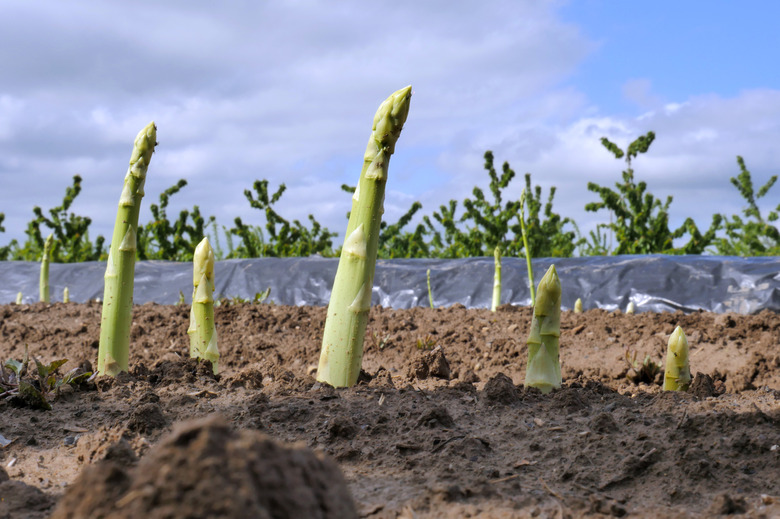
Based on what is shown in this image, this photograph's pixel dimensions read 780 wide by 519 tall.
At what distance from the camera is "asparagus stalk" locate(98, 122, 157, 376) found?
128 inches

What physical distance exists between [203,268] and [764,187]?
1201 cm

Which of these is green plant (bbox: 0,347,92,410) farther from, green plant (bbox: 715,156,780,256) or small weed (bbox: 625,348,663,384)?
green plant (bbox: 715,156,780,256)

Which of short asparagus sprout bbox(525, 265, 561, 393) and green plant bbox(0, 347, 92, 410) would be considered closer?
green plant bbox(0, 347, 92, 410)

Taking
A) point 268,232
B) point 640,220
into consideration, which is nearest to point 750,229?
point 640,220

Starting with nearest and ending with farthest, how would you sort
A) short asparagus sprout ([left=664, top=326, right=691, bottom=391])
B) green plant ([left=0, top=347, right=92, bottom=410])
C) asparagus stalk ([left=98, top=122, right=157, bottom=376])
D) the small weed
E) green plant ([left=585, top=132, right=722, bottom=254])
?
1. green plant ([left=0, top=347, right=92, bottom=410])
2. short asparagus sprout ([left=664, top=326, right=691, bottom=391])
3. asparagus stalk ([left=98, top=122, right=157, bottom=376])
4. the small weed
5. green plant ([left=585, top=132, right=722, bottom=254])

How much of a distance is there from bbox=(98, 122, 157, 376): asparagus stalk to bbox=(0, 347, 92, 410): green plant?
0.24 metres

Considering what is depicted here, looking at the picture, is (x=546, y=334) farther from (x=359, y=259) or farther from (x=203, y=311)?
(x=203, y=311)

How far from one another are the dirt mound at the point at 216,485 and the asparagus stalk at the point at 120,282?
233 cm

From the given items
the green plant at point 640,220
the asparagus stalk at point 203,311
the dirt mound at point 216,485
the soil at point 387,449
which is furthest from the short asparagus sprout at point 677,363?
the green plant at point 640,220

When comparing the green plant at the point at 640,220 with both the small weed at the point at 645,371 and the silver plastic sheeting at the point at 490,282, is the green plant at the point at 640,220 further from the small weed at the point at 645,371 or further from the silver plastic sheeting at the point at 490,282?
the small weed at the point at 645,371

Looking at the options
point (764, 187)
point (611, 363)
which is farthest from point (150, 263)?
point (764, 187)

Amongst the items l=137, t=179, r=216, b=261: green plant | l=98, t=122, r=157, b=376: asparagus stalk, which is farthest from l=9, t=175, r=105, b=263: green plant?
l=98, t=122, r=157, b=376: asparagus stalk

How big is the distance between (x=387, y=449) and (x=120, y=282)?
1894 millimetres

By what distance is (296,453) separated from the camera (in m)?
1.08
